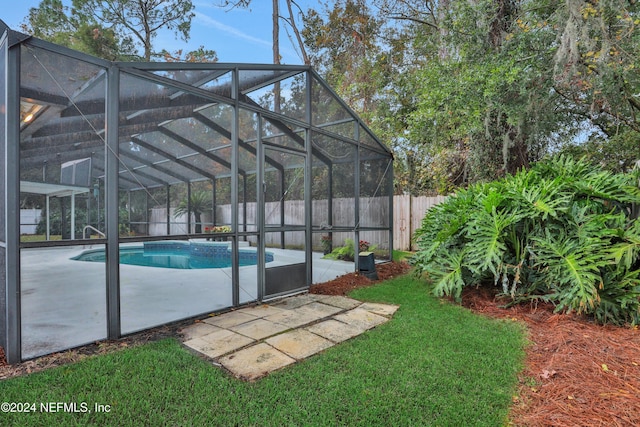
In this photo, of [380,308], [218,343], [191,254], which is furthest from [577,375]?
[191,254]

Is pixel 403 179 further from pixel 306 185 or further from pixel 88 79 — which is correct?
pixel 88 79

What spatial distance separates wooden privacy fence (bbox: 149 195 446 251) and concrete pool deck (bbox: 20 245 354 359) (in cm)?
49

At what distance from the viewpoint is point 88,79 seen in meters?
2.84

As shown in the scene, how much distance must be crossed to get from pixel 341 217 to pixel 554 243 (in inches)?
124

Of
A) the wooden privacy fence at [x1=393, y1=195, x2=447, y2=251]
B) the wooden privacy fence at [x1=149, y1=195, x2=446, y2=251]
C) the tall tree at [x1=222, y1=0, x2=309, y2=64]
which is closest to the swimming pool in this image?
the wooden privacy fence at [x1=149, y1=195, x2=446, y2=251]

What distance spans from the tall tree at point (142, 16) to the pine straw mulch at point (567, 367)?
1423 cm

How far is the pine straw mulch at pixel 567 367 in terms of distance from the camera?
6.19 feet

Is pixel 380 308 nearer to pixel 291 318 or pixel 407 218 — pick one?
pixel 291 318

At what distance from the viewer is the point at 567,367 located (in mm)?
2445

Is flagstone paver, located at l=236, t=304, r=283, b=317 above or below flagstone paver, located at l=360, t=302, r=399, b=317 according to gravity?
above

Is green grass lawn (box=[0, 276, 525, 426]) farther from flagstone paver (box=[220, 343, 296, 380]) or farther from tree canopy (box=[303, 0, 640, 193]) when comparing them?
tree canopy (box=[303, 0, 640, 193])

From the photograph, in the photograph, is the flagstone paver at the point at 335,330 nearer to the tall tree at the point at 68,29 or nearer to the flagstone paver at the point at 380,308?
the flagstone paver at the point at 380,308

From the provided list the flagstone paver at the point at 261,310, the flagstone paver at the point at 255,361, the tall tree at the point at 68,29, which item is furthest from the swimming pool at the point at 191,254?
the tall tree at the point at 68,29

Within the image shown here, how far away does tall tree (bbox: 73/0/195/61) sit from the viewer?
40.6ft
